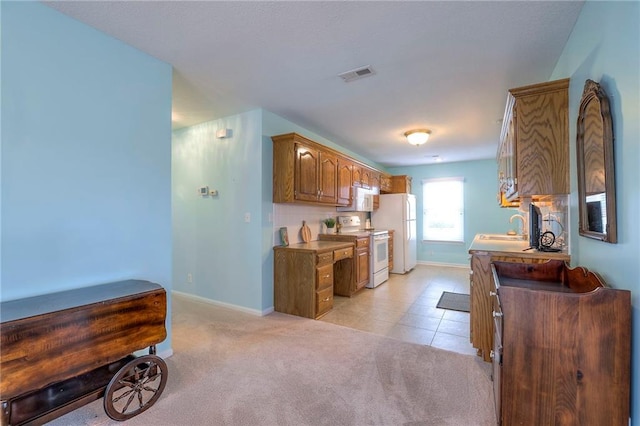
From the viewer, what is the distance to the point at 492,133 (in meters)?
4.29

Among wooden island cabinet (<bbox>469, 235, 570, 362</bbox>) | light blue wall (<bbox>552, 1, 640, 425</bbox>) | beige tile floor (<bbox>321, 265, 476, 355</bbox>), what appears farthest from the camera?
beige tile floor (<bbox>321, 265, 476, 355</bbox>)

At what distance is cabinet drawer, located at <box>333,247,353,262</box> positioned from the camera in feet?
12.2

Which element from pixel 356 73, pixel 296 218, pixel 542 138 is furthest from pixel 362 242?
pixel 542 138

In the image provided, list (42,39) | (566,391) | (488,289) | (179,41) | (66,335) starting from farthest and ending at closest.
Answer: (488,289), (179,41), (42,39), (66,335), (566,391)

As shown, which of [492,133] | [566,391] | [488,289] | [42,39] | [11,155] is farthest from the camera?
[492,133]

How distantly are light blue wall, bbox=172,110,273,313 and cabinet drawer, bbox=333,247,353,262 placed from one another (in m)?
0.86

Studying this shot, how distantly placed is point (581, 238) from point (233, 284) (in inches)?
134

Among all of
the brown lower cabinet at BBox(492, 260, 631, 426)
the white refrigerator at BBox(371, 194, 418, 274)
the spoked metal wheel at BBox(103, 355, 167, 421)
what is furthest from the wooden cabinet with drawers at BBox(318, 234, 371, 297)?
the brown lower cabinet at BBox(492, 260, 631, 426)

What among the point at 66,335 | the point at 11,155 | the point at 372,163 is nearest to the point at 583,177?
the point at 66,335

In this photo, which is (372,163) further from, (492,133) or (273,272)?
(273,272)

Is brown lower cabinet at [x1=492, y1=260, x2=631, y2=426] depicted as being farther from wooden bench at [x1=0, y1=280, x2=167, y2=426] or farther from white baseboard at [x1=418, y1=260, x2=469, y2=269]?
white baseboard at [x1=418, y1=260, x2=469, y2=269]

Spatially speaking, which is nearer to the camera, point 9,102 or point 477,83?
point 9,102

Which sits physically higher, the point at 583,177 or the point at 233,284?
the point at 583,177

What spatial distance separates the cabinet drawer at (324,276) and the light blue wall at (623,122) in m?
2.35
